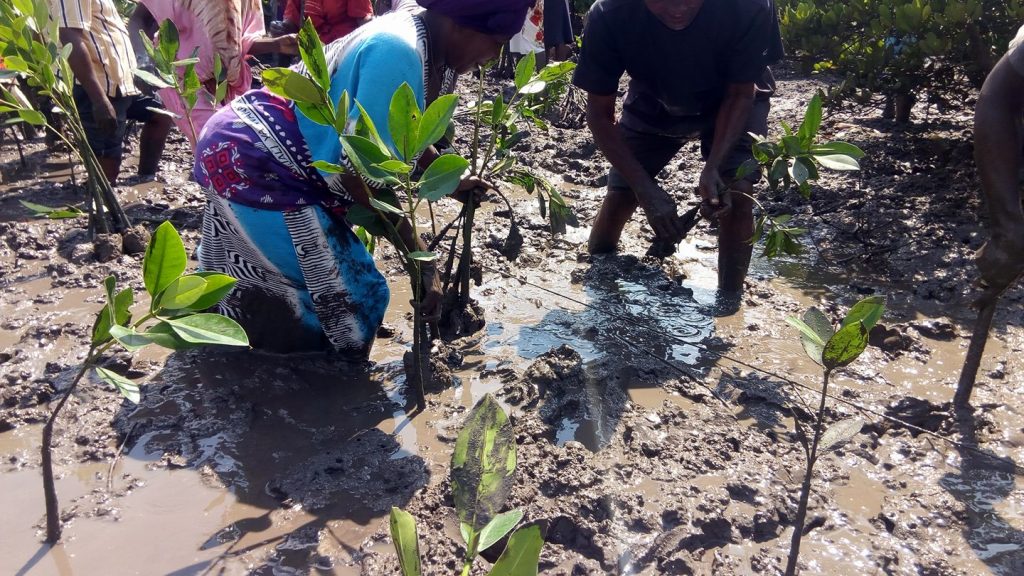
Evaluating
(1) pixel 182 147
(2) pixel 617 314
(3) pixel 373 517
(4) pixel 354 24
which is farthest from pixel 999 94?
(1) pixel 182 147

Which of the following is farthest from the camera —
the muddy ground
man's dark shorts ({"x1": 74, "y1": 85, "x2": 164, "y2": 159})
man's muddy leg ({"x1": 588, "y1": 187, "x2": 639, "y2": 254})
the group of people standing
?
man's dark shorts ({"x1": 74, "y1": 85, "x2": 164, "y2": 159})

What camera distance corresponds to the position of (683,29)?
2.97 metres

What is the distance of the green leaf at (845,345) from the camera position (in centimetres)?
138

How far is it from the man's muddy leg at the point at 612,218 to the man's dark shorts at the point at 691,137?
5cm

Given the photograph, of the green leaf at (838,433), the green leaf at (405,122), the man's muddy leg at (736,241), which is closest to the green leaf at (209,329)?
the green leaf at (405,122)

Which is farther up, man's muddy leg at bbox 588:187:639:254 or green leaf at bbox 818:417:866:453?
green leaf at bbox 818:417:866:453

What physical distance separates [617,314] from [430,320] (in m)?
0.99

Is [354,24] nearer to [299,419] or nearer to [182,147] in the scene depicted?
[182,147]

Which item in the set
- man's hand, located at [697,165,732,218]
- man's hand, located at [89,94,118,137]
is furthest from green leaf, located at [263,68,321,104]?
man's hand, located at [89,94,118,137]

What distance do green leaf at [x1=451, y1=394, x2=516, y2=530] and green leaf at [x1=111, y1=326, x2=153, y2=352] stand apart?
60 centimetres

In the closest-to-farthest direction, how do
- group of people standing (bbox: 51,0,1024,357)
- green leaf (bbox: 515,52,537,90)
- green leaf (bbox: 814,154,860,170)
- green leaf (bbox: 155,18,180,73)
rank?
group of people standing (bbox: 51,0,1024,357)
green leaf (bbox: 814,154,860,170)
green leaf (bbox: 515,52,537,90)
green leaf (bbox: 155,18,180,73)

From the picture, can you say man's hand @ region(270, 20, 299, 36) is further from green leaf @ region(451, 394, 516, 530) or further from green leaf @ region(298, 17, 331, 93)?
green leaf @ region(451, 394, 516, 530)

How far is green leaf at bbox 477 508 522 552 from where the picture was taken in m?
1.16

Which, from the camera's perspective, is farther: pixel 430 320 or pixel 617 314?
pixel 617 314
